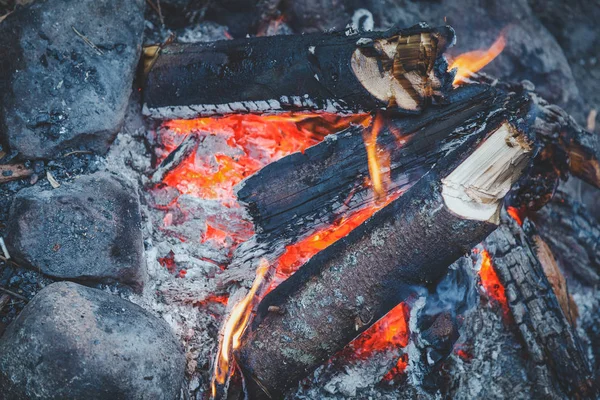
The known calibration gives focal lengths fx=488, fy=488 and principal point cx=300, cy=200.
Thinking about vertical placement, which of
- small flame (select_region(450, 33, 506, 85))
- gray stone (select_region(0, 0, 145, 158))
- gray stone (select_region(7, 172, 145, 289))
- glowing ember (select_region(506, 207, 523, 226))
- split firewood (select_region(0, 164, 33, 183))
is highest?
gray stone (select_region(0, 0, 145, 158))

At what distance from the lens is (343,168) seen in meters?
2.28

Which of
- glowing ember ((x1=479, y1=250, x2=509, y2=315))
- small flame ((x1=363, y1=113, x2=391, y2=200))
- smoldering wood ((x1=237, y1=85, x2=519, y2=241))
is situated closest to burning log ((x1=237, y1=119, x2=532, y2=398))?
smoldering wood ((x1=237, y1=85, x2=519, y2=241))

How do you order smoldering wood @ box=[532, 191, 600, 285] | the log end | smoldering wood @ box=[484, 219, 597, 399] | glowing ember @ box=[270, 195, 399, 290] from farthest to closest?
smoldering wood @ box=[532, 191, 600, 285] < smoldering wood @ box=[484, 219, 597, 399] < glowing ember @ box=[270, 195, 399, 290] < the log end

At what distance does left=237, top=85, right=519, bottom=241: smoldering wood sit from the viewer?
7.38 ft

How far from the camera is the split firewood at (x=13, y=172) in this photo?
2260 mm

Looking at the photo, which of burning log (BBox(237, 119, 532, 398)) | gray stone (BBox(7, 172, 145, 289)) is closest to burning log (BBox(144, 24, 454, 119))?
burning log (BBox(237, 119, 532, 398))

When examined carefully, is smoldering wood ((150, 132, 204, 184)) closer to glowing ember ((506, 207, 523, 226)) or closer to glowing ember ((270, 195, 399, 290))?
glowing ember ((270, 195, 399, 290))

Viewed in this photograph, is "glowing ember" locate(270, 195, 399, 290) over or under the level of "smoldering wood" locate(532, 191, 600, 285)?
over

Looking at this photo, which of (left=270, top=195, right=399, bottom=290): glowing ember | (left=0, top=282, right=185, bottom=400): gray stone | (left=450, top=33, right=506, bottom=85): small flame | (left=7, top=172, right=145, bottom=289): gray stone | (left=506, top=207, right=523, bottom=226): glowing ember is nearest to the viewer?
(left=0, top=282, right=185, bottom=400): gray stone

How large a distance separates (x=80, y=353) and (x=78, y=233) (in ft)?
1.95

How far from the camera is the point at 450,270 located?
2248 millimetres

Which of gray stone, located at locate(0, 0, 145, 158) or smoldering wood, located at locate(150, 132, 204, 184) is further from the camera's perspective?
smoldering wood, located at locate(150, 132, 204, 184)

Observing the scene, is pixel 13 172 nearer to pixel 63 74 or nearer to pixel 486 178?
pixel 63 74

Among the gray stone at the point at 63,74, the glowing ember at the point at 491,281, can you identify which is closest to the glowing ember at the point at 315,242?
the glowing ember at the point at 491,281
